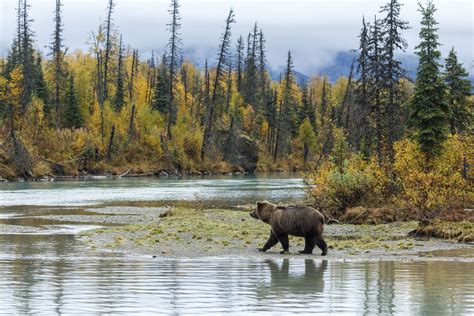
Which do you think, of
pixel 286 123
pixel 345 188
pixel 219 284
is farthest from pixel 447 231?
pixel 286 123

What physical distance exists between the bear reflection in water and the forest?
13.8 metres

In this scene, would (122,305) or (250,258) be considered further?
(250,258)

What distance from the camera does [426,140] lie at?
133 feet

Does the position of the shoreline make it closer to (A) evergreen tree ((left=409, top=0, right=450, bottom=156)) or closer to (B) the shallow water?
(B) the shallow water

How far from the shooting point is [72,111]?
9644cm

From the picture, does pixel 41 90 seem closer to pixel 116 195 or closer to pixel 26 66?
pixel 26 66

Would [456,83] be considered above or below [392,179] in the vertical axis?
above

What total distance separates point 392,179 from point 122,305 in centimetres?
2599

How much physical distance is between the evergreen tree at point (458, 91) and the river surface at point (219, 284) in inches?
1364

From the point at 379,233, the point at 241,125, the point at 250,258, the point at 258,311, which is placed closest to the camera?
the point at 258,311

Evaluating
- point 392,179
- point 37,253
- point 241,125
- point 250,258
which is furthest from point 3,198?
point 241,125

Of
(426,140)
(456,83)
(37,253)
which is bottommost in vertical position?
(37,253)

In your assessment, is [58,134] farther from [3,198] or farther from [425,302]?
[425,302]

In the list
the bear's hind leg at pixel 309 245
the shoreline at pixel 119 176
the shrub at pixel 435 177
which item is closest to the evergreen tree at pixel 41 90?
the shoreline at pixel 119 176
